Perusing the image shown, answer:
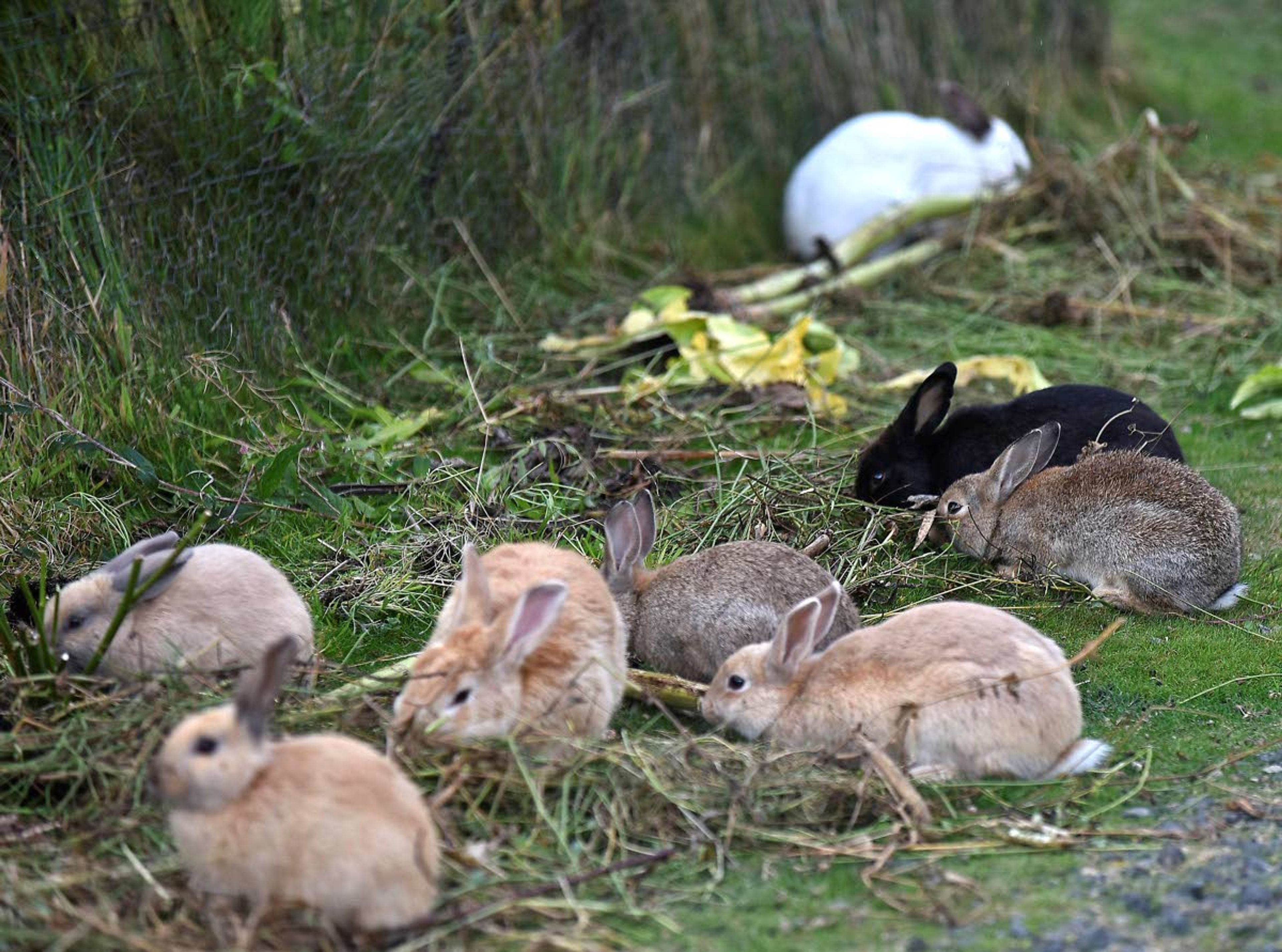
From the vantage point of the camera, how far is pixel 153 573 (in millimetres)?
4047

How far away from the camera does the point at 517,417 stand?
6.26 m

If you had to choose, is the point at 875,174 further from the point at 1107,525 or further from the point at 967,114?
the point at 1107,525

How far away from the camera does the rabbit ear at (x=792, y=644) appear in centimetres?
401

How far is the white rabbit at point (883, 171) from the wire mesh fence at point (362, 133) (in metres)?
0.39

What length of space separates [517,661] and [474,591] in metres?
0.26

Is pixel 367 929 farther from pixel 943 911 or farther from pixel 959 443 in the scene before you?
pixel 959 443

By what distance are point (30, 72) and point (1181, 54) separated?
11.1m

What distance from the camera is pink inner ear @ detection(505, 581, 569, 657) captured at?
12.1ft

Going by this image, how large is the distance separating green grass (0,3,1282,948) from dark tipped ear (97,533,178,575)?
1.40ft

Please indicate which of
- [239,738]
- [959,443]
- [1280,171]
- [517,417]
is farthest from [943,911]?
[1280,171]

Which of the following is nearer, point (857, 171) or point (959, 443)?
point (959, 443)

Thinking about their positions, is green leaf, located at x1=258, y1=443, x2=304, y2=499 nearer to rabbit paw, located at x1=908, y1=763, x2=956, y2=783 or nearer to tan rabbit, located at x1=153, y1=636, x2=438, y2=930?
tan rabbit, located at x1=153, y1=636, x2=438, y2=930

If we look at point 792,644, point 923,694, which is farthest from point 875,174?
point 923,694

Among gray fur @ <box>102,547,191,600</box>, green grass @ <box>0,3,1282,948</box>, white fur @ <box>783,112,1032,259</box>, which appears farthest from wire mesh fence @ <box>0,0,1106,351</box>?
gray fur @ <box>102,547,191,600</box>
